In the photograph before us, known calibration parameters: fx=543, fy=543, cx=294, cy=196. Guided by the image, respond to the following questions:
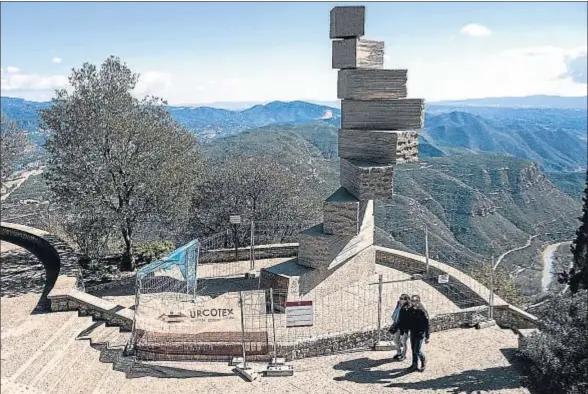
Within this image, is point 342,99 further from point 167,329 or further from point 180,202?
point 167,329

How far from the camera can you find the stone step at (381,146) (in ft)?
47.1

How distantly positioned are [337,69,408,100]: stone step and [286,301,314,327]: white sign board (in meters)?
6.63

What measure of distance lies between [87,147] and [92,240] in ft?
10.1

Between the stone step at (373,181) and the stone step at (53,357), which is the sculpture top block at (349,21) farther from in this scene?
the stone step at (53,357)

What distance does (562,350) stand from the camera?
9570 millimetres

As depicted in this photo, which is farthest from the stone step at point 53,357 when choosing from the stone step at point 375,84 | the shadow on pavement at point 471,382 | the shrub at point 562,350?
the stone step at point 375,84

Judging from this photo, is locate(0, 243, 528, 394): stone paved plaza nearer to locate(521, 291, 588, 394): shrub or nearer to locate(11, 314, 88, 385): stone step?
locate(11, 314, 88, 385): stone step

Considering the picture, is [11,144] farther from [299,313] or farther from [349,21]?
[299,313]

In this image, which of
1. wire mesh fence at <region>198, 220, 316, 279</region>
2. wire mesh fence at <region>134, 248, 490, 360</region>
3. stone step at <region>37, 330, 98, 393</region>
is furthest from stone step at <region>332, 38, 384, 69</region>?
stone step at <region>37, 330, 98, 393</region>

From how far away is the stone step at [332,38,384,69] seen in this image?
1446cm

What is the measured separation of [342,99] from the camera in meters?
15.3

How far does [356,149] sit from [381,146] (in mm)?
789

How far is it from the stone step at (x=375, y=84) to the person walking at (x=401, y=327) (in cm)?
628

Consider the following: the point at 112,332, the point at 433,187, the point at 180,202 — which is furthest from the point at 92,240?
the point at 433,187
